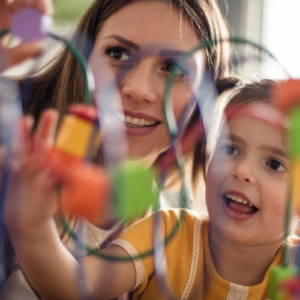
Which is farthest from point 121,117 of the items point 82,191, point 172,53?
point 82,191

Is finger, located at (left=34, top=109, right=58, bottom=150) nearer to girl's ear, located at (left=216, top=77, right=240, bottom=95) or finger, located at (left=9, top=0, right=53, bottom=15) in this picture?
finger, located at (left=9, top=0, right=53, bottom=15)

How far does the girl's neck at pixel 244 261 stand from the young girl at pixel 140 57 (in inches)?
7.5

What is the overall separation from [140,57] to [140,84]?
0.15ft

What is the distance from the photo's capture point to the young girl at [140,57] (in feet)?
1.71

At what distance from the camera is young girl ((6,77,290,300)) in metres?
0.45

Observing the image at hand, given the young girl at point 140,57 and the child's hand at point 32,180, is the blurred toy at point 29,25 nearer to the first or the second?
the child's hand at point 32,180

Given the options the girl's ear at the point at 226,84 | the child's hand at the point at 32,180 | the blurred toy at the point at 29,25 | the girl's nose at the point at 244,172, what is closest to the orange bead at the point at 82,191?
the child's hand at the point at 32,180

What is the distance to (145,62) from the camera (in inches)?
20.4

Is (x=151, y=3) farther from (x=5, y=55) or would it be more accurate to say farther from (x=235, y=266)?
(x=235, y=266)

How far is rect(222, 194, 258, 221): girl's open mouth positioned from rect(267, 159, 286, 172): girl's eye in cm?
6

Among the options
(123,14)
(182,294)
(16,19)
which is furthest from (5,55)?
(182,294)

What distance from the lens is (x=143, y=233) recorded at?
0.53 metres

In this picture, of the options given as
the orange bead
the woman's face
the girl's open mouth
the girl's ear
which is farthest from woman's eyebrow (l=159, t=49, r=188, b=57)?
the orange bead

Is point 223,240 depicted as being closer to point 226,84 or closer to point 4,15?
point 226,84
